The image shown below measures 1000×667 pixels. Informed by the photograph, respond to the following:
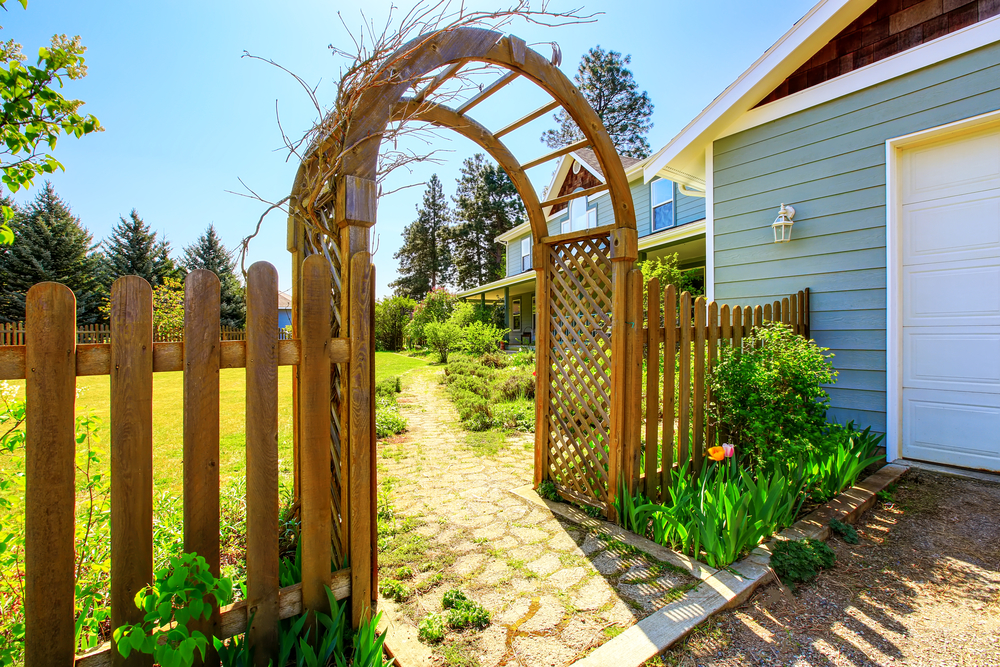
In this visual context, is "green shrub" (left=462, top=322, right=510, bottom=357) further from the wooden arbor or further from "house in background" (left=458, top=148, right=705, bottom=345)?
the wooden arbor

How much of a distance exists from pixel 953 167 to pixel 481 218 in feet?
102

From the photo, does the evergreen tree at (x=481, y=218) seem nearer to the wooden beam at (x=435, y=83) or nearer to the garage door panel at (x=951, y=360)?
the garage door panel at (x=951, y=360)

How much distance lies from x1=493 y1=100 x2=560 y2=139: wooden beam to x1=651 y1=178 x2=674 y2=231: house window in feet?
31.2

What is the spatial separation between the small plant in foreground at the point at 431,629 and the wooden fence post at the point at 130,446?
38.8 inches

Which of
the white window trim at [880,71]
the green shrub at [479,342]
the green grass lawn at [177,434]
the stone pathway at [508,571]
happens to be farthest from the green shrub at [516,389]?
the green shrub at [479,342]

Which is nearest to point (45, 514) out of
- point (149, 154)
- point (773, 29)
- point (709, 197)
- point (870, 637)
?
point (870, 637)

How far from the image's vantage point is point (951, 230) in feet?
13.2

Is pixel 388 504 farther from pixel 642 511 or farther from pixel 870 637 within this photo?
pixel 870 637

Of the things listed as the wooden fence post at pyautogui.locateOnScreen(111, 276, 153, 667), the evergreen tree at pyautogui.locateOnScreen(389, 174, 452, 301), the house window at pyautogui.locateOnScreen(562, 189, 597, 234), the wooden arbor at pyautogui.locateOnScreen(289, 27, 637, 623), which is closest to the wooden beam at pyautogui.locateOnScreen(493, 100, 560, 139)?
the wooden arbor at pyautogui.locateOnScreen(289, 27, 637, 623)

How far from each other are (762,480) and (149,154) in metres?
12.8

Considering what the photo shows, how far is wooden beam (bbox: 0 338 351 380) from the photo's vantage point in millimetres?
1268

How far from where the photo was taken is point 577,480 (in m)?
3.45

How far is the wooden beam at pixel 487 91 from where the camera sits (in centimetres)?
265

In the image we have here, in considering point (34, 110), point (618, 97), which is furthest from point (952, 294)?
point (618, 97)
